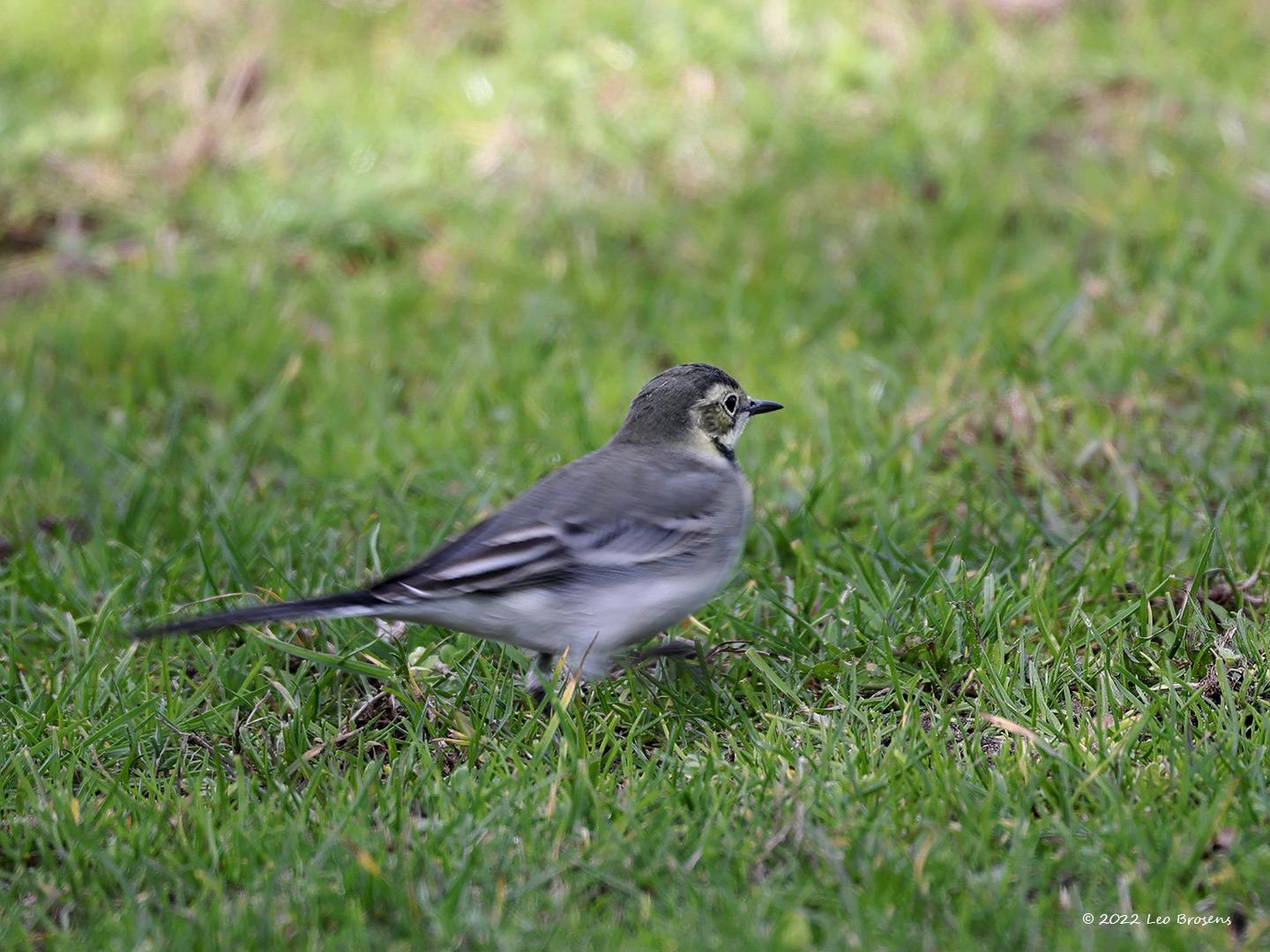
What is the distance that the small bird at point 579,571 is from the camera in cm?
425

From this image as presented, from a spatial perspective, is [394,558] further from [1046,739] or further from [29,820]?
[1046,739]

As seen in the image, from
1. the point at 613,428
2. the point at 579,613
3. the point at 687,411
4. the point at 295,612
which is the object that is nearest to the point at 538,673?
the point at 579,613

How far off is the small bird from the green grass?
9.8 inches

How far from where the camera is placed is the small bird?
4.25 m

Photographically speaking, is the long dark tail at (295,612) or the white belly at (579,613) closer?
the long dark tail at (295,612)

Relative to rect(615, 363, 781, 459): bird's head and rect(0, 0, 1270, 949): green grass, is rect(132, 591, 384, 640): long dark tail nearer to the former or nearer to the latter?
rect(0, 0, 1270, 949): green grass

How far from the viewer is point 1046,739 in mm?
4109

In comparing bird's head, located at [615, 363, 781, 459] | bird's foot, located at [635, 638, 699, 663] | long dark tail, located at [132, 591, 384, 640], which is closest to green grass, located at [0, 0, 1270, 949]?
bird's foot, located at [635, 638, 699, 663]

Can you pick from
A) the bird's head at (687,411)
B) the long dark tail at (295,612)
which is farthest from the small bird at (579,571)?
the bird's head at (687,411)

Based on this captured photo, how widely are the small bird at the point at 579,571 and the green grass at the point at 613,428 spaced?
0.25 m

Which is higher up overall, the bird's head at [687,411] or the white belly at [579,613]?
the bird's head at [687,411]

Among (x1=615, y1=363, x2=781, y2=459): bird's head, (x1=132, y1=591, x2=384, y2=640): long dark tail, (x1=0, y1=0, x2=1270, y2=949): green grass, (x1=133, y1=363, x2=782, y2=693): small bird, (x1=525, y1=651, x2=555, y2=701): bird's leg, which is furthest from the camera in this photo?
(x1=615, y1=363, x2=781, y2=459): bird's head

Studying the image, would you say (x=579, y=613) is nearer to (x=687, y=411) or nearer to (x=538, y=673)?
(x=538, y=673)

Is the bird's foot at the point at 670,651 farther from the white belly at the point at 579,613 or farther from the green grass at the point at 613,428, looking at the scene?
the white belly at the point at 579,613
